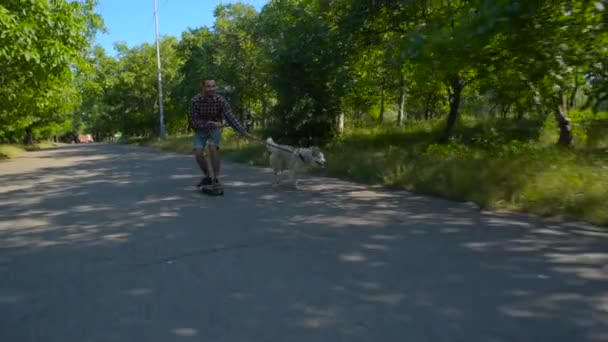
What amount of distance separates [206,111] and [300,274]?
203 inches

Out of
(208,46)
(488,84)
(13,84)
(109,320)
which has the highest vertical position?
(208,46)

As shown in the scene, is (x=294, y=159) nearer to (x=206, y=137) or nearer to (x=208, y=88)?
(x=206, y=137)

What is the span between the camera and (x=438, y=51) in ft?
15.7

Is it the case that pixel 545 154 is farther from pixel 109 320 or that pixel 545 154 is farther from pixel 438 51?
pixel 109 320

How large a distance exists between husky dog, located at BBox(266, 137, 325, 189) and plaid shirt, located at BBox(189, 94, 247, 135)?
1.07 m

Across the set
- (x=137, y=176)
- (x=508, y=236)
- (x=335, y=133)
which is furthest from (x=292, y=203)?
(x=335, y=133)

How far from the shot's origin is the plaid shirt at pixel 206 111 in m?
8.62

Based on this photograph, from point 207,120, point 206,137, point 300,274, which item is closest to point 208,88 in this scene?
point 207,120

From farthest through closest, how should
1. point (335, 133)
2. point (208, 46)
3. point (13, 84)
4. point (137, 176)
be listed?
point (208, 46) < point (13, 84) < point (335, 133) < point (137, 176)

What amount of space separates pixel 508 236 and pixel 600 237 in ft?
3.09

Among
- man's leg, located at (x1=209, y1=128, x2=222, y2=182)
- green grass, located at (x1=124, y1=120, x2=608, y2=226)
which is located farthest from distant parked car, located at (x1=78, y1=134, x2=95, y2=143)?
man's leg, located at (x1=209, y1=128, x2=222, y2=182)

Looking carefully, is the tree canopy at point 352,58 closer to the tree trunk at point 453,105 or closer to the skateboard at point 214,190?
the tree trunk at point 453,105

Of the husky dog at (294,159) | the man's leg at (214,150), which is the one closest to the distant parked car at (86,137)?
the husky dog at (294,159)

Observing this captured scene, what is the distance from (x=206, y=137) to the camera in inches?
343
